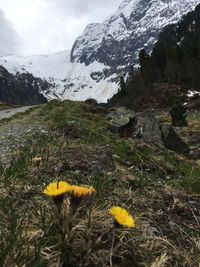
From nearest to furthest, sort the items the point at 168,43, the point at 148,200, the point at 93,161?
the point at 148,200 < the point at 93,161 < the point at 168,43

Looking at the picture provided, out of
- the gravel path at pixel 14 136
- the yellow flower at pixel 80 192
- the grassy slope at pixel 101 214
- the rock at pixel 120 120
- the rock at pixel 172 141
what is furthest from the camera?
the rock at pixel 172 141

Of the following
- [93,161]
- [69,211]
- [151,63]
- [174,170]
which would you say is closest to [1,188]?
[69,211]

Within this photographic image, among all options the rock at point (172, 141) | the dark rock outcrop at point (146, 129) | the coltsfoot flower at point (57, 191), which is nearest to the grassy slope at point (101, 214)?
the coltsfoot flower at point (57, 191)

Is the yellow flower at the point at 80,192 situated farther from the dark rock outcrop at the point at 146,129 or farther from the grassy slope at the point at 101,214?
the dark rock outcrop at the point at 146,129

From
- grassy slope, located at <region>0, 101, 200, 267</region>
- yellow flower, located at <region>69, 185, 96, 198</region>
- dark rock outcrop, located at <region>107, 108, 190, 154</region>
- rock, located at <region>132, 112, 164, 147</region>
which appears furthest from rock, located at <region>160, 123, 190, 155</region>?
yellow flower, located at <region>69, 185, 96, 198</region>

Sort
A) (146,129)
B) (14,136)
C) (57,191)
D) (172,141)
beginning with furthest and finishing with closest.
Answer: (172,141)
(146,129)
(14,136)
(57,191)

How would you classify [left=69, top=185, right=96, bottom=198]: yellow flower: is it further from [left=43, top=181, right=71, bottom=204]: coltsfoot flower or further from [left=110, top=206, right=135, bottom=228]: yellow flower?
[left=110, top=206, right=135, bottom=228]: yellow flower

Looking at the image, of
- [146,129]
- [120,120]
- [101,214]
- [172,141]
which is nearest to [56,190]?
[101,214]

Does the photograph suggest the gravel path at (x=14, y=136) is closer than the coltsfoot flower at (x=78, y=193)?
No

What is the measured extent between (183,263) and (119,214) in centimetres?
67

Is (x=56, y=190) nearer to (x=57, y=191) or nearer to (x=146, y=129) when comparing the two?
(x=57, y=191)

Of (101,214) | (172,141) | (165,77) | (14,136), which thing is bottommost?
(165,77)

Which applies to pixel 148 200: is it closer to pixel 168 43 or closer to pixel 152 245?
pixel 152 245

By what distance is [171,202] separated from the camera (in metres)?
4.64
